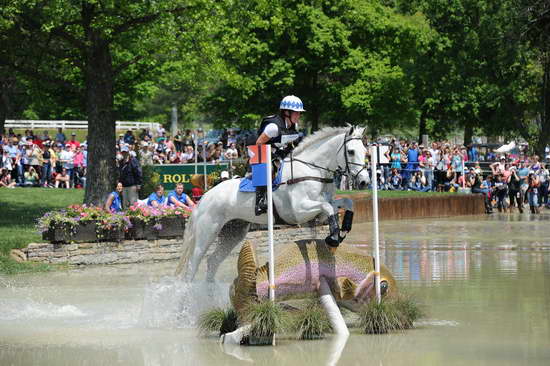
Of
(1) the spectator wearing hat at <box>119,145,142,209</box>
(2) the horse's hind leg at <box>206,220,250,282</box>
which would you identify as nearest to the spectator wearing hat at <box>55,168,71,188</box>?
(1) the spectator wearing hat at <box>119,145,142,209</box>

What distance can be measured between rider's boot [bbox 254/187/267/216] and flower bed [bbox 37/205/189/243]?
7.52 meters

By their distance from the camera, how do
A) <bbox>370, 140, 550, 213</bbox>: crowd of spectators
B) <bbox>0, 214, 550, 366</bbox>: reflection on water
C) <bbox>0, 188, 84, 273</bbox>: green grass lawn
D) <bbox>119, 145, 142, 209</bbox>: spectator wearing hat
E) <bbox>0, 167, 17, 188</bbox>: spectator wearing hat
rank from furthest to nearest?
<bbox>370, 140, 550, 213</bbox>: crowd of spectators, <bbox>0, 167, 17, 188</bbox>: spectator wearing hat, <bbox>119, 145, 142, 209</bbox>: spectator wearing hat, <bbox>0, 188, 84, 273</bbox>: green grass lawn, <bbox>0, 214, 550, 366</bbox>: reflection on water

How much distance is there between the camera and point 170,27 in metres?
23.7

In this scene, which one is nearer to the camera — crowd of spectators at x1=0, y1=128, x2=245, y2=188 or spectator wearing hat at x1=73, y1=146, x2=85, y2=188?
crowd of spectators at x1=0, y1=128, x2=245, y2=188

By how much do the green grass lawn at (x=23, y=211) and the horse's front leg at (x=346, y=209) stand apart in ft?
26.8

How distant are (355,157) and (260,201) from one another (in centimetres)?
140

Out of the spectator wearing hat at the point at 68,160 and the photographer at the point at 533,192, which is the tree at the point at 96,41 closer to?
the spectator wearing hat at the point at 68,160

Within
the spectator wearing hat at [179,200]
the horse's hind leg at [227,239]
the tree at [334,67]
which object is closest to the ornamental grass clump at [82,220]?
the spectator wearing hat at [179,200]

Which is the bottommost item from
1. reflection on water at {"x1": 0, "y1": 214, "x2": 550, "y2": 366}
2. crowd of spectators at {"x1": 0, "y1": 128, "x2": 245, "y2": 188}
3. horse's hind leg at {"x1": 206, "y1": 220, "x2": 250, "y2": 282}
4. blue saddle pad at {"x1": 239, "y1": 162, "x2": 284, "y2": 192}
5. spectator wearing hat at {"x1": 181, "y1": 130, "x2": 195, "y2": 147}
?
reflection on water at {"x1": 0, "y1": 214, "x2": 550, "y2": 366}

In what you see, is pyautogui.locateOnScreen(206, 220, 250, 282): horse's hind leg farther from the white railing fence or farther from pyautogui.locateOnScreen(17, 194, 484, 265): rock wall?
the white railing fence

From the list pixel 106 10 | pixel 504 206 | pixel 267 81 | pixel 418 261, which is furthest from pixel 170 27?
pixel 267 81

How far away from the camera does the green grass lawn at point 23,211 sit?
1903 cm

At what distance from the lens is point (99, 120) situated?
25188 millimetres

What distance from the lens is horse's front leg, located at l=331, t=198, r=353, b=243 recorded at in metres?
11.3
